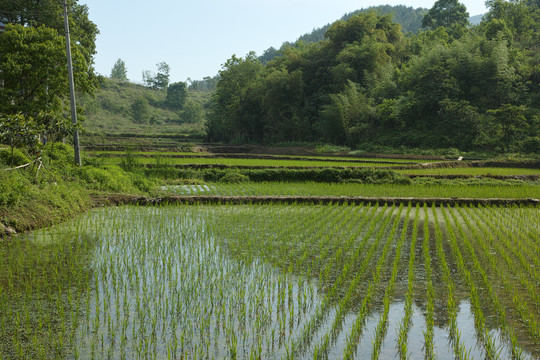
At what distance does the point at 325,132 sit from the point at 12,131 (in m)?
27.4

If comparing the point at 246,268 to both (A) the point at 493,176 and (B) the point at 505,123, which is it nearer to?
(A) the point at 493,176

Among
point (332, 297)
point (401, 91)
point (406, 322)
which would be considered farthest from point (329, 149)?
point (406, 322)

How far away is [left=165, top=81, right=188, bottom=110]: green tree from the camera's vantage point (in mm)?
70812

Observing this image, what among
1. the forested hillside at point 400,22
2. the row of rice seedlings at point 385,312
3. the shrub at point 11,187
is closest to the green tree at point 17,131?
the shrub at point 11,187

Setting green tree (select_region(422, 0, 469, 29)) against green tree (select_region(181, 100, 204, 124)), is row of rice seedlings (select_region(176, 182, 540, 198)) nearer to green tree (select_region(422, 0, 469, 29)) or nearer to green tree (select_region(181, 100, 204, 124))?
green tree (select_region(422, 0, 469, 29))

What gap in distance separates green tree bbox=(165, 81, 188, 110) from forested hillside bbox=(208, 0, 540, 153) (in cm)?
2528

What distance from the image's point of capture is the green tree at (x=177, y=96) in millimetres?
70812

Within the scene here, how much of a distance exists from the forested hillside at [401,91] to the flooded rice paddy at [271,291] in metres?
19.8

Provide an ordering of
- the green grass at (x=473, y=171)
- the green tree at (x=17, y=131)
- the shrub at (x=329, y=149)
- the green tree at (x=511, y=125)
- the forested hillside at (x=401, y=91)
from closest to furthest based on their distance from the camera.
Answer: the green tree at (x=17, y=131), the green grass at (x=473, y=171), the green tree at (x=511, y=125), the forested hillside at (x=401, y=91), the shrub at (x=329, y=149)

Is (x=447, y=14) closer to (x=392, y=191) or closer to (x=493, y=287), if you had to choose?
(x=392, y=191)

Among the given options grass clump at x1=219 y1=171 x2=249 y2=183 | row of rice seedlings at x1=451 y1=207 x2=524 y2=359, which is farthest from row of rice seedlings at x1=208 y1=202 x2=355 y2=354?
grass clump at x1=219 y1=171 x2=249 y2=183

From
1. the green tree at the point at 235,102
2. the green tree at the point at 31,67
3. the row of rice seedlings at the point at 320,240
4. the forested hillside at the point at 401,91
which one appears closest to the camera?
the row of rice seedlings at the point at 320,240

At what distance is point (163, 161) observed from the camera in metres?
16.2

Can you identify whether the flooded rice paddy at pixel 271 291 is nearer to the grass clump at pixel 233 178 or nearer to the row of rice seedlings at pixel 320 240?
the row of rice seedlings at pixel 320 240
